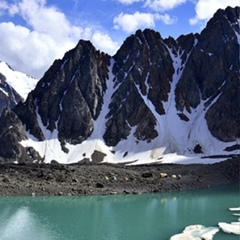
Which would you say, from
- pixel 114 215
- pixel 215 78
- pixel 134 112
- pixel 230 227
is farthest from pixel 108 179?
pixel 215 78

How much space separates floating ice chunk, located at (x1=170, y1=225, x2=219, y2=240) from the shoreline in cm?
3818

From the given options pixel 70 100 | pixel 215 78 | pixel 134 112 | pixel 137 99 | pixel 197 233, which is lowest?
pixel 197 233

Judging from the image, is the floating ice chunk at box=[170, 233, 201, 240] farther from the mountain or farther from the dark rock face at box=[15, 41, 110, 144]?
the dark rock face at box=[15, 41, 110, 144]

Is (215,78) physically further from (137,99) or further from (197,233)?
(197,233)

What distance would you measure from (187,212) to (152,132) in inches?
4042

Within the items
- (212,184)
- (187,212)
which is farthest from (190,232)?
(212,184)

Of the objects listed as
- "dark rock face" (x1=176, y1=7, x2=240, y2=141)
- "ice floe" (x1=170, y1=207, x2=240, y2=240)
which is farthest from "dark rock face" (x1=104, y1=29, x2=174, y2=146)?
"ice floe" (x1=170, y1=207, x2=240, y2=240)

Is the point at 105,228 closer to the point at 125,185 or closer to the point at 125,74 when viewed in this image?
the point at 125,185

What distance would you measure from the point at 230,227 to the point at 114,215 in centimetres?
2214

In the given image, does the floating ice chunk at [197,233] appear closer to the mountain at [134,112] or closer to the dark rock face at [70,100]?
the mountain at [134,112]

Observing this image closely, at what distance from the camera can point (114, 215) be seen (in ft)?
228

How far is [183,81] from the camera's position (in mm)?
194875

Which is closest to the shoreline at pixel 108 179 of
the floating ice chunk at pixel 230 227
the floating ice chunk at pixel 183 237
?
the floating ice chunk at pixel 230 227

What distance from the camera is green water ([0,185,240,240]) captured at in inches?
2132
